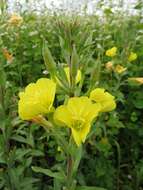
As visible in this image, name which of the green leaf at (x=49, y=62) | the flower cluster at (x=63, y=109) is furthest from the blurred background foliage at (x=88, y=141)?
the flower cluster at (x=63, y=109)

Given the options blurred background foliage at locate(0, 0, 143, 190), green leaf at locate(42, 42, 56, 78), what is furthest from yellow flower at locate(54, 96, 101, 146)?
blurred background foliage at locate(0, 0, 143, 190)

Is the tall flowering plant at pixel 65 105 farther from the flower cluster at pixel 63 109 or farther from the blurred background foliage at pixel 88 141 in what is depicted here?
the blurred background foliage at pixel 88 141

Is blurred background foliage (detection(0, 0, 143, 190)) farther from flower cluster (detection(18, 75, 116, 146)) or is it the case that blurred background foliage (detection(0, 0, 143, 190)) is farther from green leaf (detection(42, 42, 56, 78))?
flower cluster (detection(18, 75, 116, 146))

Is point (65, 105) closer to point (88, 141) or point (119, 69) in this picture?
point (88, 141)

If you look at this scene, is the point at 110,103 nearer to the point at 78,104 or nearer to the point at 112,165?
the point at 78,104

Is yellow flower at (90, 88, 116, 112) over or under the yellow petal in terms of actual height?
over

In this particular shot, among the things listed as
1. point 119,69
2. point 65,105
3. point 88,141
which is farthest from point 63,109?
point 119,69
